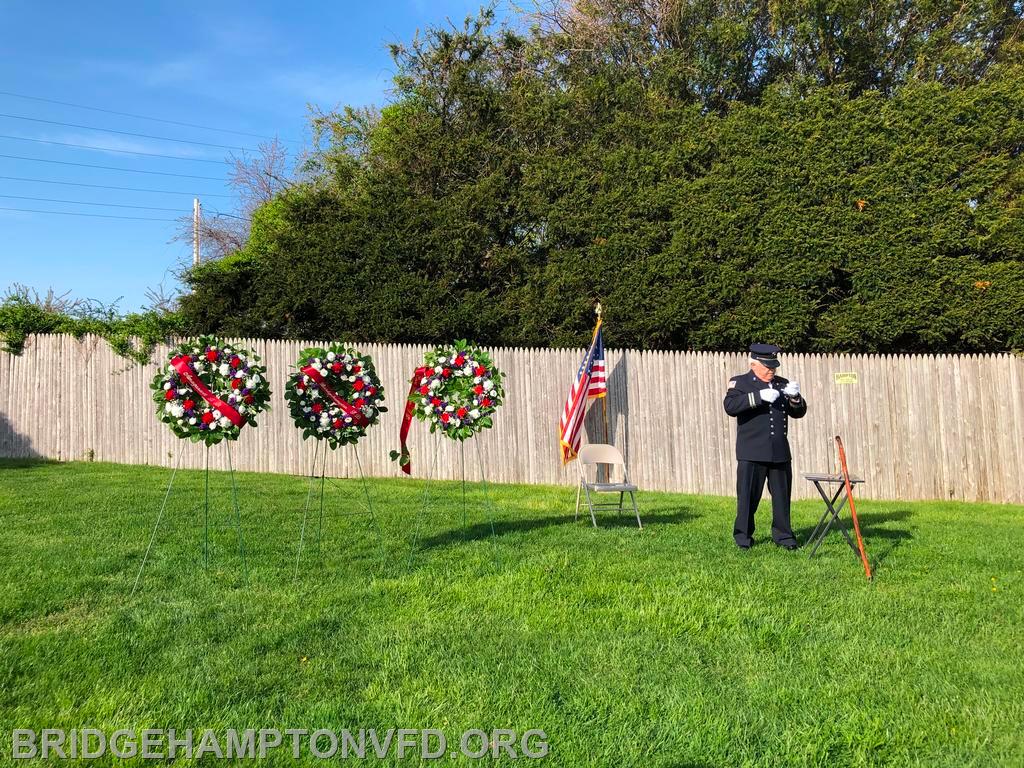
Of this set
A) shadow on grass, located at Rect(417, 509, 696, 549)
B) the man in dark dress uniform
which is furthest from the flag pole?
the man in dark dress uniform

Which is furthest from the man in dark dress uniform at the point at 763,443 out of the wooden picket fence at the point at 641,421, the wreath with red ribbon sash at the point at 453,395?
the wooden picket fence at the point at 641,421

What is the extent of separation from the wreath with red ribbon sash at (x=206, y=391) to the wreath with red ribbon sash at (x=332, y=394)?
1.31ft

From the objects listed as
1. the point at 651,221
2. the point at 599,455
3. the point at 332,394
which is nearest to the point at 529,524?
the point at 599,455

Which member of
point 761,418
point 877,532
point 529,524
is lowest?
point 877,532

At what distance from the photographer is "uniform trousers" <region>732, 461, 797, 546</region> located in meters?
7.08

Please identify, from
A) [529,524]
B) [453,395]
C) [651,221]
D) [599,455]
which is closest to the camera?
[453,395]

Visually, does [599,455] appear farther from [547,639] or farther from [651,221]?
[651,221]

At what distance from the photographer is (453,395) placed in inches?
265

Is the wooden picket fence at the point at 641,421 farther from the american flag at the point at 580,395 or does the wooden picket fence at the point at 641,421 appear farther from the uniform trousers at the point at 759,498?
the uniform trousers at the point at 759,498

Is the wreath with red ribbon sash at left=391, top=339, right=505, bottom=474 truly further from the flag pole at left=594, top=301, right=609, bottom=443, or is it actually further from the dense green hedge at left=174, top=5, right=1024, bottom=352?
the dense green hedge at left=174, top=5, right=1024, bottom=352

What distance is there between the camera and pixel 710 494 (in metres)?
11.5

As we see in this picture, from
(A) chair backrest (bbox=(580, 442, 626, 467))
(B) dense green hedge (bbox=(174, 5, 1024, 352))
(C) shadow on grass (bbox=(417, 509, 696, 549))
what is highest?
(B) dense green hedge (bbox=(174, 5, 1024, 352))

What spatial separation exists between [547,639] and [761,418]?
3.73 metres

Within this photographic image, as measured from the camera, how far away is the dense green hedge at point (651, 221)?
11.9 meters
